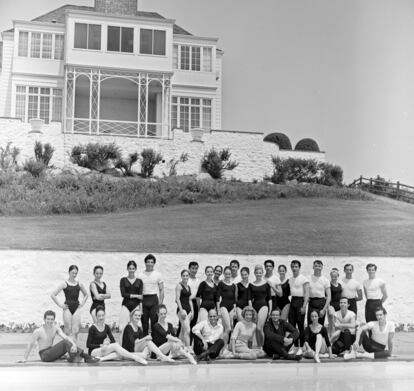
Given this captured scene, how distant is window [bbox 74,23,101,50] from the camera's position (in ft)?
43.9

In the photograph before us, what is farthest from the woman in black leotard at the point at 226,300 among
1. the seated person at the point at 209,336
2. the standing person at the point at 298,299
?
the standing person at the point at 298,299

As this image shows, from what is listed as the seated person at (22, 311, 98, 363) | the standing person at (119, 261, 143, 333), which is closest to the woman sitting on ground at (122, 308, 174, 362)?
the seated person at (22, 311, 98, 363)

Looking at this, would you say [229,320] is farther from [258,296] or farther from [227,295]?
[258,296]

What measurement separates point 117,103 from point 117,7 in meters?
2.64

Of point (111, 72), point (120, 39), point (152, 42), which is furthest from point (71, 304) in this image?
point (152, 42)

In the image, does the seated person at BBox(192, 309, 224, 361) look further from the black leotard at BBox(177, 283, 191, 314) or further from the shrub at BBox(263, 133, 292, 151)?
the shrub at BBox(263, 133, 292, 151)

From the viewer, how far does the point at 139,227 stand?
8820 mm

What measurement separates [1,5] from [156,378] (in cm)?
633

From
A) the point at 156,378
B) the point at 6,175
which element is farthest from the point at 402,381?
the point at 6,175

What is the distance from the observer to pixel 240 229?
8992 mm

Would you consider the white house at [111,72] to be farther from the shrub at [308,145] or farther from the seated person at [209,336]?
the seated person at [209,336]

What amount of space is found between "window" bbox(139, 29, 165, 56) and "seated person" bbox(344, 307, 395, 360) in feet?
28.8

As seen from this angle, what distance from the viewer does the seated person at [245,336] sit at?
21.3ft

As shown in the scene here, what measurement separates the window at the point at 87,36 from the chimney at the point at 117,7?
16.0 inches
